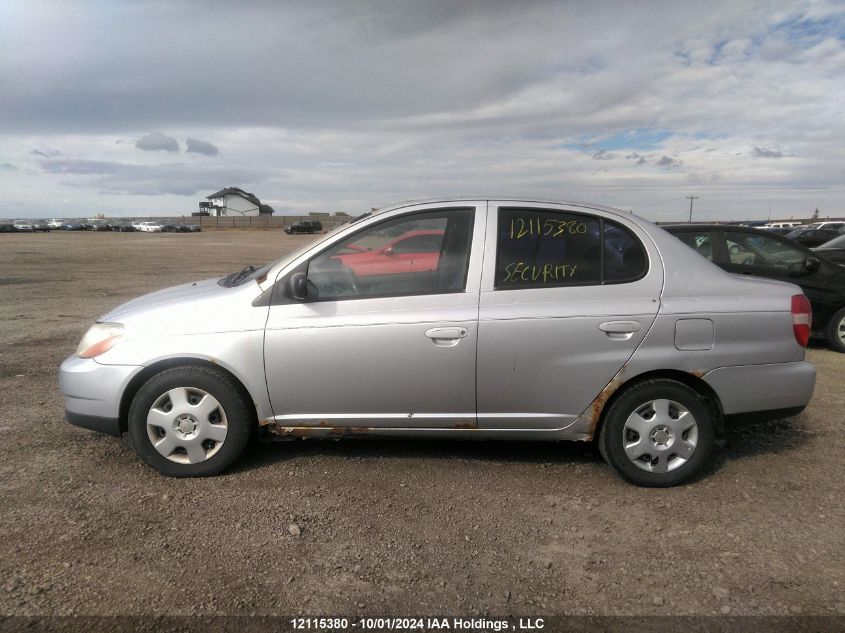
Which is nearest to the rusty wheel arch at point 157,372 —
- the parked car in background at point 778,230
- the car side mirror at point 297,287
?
the car side mirror at point 297,287

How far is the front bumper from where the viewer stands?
3709 mm

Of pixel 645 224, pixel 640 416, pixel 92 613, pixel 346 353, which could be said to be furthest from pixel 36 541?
pixel 645 224

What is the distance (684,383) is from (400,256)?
1.94 meters


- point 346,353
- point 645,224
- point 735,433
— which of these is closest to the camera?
point 346,353

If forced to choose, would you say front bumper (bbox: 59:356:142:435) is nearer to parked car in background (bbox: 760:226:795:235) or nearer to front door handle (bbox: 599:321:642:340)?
front door handle (bbox: 599:321:642:340)

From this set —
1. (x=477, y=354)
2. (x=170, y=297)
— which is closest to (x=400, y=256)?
(x=477, y=354)

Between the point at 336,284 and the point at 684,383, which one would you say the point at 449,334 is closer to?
the point at 336,284

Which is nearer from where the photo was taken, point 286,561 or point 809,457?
point 286,561

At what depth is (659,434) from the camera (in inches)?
145

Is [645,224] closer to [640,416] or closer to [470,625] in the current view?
[640,416]

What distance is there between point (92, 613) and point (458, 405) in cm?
211

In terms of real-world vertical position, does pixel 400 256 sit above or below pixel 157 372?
above

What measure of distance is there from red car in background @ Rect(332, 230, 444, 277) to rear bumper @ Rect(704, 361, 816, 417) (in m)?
1.85

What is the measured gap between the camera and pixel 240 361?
3658mm
